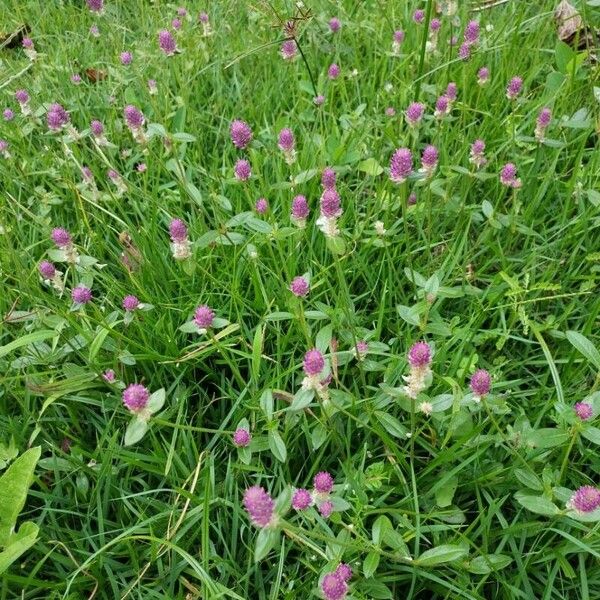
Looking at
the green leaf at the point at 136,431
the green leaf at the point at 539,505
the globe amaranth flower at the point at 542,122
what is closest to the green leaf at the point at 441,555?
the green leaf at the point at 539,505

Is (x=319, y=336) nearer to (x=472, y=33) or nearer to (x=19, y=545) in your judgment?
(x=19, y=545)

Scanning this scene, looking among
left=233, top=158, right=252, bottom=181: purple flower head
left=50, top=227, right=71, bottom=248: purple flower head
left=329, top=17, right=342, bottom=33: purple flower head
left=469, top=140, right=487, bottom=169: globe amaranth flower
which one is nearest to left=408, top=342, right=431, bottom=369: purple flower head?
left=233, top=158, right=252, bottom=181: purple flower head

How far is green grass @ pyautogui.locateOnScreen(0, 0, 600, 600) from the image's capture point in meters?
1.44

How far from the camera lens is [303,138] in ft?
7.99

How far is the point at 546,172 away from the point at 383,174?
558mm

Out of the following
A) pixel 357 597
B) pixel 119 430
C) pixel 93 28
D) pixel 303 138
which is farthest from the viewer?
pixel 93 28

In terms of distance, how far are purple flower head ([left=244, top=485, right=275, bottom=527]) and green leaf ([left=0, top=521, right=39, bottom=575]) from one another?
2.04 feet

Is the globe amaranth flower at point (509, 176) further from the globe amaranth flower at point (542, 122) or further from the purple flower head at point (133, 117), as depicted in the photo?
the purple flower head at point (133, 117)

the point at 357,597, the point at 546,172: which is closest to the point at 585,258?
the point at 546,172

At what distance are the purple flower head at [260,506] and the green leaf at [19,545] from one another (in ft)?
2.04

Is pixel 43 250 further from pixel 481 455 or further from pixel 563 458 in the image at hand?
pixel 563 458

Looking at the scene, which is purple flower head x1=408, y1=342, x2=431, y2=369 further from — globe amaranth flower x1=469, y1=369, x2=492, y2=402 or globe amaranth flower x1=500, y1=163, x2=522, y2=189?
globe amaranth flower x1=500, y1=163, x2=522, y2=189

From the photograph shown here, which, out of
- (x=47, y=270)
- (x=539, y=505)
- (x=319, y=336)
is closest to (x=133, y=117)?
(x=47, y=270)

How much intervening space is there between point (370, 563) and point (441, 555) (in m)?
0.15
